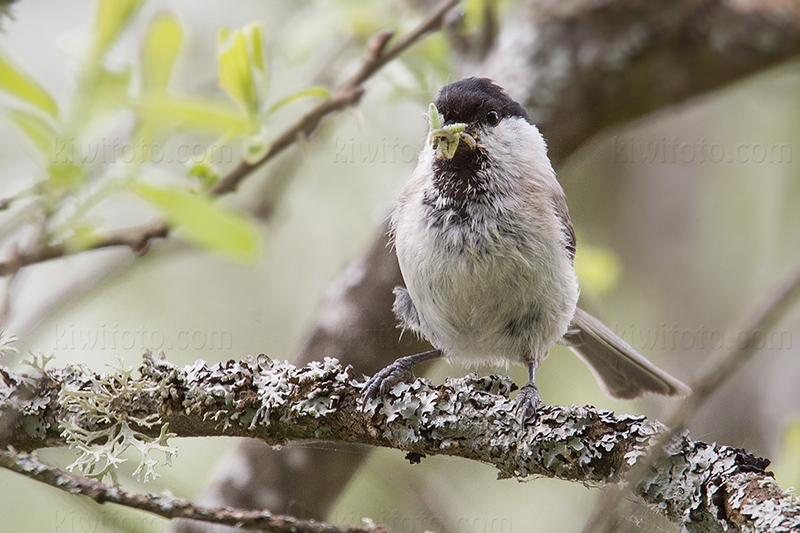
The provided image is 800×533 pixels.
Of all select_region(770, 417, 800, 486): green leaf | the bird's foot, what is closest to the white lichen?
the bird's foot

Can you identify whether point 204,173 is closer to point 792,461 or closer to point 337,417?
point 337,417

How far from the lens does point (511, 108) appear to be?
7.83 ft

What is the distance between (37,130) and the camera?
2.85 feet

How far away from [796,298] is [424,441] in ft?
3.07

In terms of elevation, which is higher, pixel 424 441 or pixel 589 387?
pixel 589 387

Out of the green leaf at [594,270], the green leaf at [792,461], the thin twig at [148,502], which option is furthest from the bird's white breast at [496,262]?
the thin twig at [148,502]

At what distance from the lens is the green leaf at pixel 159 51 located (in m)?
0.87

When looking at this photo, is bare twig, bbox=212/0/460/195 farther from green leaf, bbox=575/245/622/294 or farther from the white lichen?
green leaf, bbox=575/245/622/294

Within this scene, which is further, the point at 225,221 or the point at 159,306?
the point at 159,306

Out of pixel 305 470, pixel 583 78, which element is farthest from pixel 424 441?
pixel 583 78

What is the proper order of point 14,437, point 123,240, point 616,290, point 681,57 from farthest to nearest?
point 616,290 < point 681,57 < point 14,437 < point 123,240

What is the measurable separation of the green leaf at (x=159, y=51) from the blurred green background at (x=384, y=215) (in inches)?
60.1

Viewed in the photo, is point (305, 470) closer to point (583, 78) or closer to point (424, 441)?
point (424, 441)

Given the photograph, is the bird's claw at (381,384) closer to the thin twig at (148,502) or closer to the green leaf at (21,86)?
the thin twig at (148,502)
